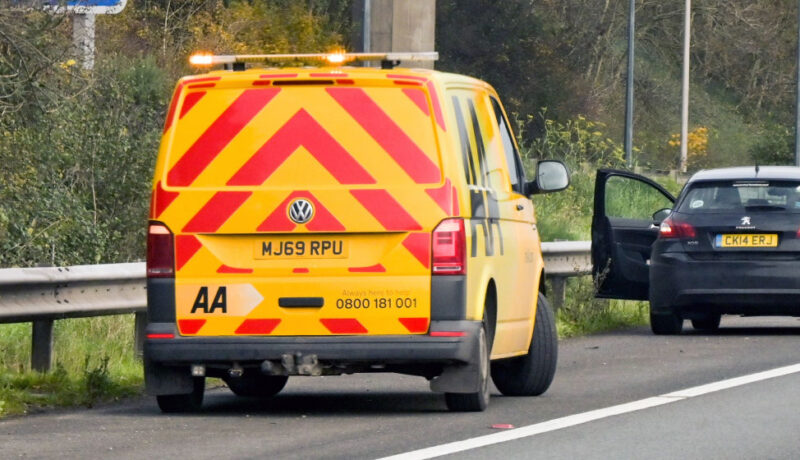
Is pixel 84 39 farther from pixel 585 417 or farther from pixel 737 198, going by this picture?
pixel 585 417

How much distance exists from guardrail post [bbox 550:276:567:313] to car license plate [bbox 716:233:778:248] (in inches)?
75.4

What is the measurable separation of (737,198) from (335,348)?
7.14m

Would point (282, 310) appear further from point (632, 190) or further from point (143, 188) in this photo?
point (632, 190)

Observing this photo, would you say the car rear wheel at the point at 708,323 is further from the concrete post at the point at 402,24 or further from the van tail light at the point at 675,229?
the concrete post at the point at 402,24

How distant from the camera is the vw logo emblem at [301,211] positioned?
955cm

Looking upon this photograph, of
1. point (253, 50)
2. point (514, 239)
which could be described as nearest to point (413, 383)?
point (514, 239)

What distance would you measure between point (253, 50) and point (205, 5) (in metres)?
1.61

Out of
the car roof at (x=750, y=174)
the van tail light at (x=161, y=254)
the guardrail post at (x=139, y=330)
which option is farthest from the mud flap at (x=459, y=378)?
the car roof at (x=750, y=174)

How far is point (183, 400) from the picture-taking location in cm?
1014

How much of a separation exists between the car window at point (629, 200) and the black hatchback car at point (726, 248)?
1093cm

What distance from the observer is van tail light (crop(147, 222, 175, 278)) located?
31.6 feet

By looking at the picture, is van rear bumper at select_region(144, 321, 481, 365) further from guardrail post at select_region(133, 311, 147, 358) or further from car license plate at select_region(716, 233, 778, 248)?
car license plate at select_region(716, 233, 778, 248)

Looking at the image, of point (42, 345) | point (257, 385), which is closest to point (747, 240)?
point (257, 385)

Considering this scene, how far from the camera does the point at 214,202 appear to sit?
9602 mm
